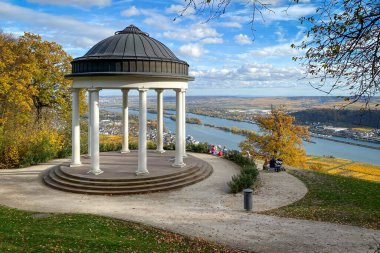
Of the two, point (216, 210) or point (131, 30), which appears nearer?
point (216, 210)

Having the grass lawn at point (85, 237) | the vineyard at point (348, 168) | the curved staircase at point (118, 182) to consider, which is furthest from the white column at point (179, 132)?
the vineyard at point (348, 168)

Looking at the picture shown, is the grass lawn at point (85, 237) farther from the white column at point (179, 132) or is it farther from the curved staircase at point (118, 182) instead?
the white column at point (179, 132)

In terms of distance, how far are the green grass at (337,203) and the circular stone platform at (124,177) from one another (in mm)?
6379

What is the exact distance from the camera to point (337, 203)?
1617cm

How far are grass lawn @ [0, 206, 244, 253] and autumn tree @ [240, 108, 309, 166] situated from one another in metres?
29.3

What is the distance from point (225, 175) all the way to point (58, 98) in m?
A: 19.1

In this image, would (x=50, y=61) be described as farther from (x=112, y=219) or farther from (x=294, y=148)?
(x=294, y=148)

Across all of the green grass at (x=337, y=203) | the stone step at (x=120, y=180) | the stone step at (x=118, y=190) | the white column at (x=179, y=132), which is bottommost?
the green grass at (x=337, y=203)

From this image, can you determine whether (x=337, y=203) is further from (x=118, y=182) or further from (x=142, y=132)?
(x=118, y=182)

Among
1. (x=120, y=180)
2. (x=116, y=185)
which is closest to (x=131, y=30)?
(x=120, y=180)

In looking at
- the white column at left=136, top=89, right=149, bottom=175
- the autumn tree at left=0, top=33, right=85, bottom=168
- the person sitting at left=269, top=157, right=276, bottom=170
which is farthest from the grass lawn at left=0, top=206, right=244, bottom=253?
the person sitting at left=269, top=157, right=276, bottom=170

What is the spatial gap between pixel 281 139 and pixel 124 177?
25451mm

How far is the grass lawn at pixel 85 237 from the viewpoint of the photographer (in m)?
9.15

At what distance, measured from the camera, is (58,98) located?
103 feet
